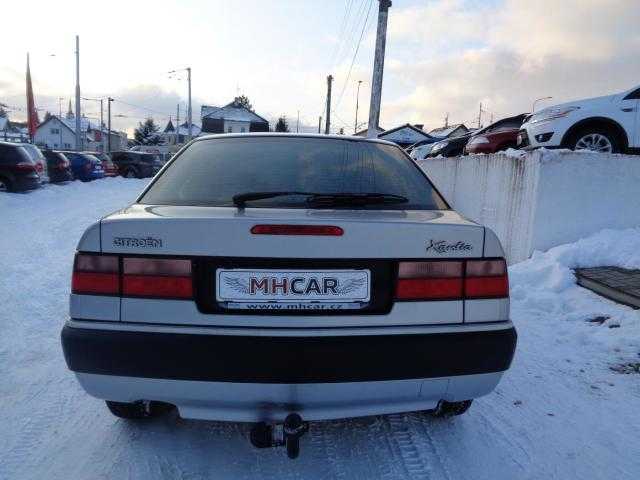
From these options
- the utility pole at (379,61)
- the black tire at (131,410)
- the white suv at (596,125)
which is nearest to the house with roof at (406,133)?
the utility pole at (379,61)

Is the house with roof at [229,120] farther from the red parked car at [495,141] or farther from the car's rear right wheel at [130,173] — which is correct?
the red parked car at [495,141]

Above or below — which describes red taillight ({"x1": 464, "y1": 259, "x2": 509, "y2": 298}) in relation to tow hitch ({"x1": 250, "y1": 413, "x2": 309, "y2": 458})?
above

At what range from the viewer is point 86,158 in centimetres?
1977

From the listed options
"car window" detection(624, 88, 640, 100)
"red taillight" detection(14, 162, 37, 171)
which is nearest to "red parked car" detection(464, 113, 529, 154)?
"car window" detection(624, 88, 640, 100)

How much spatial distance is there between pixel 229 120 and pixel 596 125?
57065 mm

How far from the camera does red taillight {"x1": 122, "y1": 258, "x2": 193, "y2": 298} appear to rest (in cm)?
180

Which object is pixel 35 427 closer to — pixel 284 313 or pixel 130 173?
pixel 284 313

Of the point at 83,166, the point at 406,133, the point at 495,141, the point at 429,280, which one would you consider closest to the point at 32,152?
the point at 83,166

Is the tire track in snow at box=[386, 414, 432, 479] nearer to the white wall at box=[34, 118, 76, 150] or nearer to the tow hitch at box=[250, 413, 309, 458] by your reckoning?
the tow hitch at box=[250, 413, 309, 458]

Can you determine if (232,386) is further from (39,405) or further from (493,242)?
(39,405)

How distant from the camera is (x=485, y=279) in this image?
1.96 meters

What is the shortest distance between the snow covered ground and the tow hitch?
0.26 m

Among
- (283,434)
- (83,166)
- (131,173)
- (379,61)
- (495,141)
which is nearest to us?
(283,434)

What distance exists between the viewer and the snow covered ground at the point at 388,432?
6.95ft
